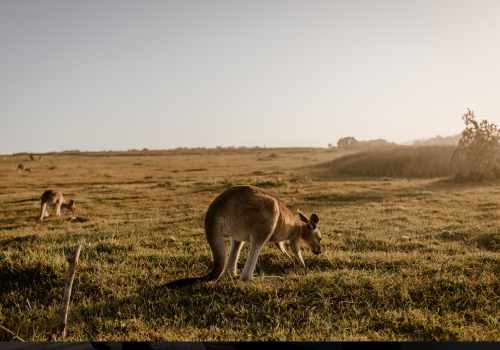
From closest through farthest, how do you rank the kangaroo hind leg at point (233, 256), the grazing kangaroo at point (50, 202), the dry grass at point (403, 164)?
the kangaroo hind leg at point (233, 256)
the grazing kangaroo at point (50, 202)
the dry grass at point (403, 164)

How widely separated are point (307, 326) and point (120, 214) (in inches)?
539

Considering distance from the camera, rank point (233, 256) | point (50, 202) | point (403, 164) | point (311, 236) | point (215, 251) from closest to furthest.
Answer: point (215, 251)
point (233, 256)
point (311, 236)
point (50, 202)
point (403, 164)

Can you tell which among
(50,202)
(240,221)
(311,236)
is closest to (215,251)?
(240,221)

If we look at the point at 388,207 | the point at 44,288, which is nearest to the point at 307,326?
the point at 44,288

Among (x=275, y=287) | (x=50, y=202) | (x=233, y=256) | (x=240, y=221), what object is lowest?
(x=50, y=202)

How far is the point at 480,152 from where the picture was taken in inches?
975

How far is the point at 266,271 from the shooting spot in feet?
23.1

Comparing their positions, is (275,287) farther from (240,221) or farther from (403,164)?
(403,164)

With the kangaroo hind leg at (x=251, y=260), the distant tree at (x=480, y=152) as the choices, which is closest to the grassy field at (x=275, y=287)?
the kangaroo hind leg at (x=251, y=260)

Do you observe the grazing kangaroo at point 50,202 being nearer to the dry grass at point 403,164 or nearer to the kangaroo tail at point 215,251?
the kangaroo tail at point 215,251

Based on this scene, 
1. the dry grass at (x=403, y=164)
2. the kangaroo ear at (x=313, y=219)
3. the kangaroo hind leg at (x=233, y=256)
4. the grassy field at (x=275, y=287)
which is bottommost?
the grassy field at (x=275, y=287)

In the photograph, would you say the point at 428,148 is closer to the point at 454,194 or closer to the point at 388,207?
the point at 454,194

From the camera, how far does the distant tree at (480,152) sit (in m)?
24.8

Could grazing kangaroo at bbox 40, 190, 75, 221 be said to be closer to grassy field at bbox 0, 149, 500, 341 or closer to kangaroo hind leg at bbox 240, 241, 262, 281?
grassy field at bbox 0, 149, 500, 341
